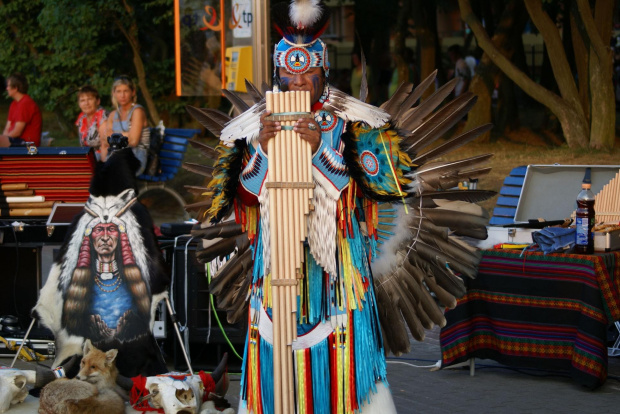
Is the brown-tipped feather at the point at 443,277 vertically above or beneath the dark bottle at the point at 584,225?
beneath

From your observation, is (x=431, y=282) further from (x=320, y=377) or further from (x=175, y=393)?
(x=175, y=393)

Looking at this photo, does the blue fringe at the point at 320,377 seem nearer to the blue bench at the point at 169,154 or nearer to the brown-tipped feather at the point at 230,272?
the brown-tipped feather at the point at 230,272

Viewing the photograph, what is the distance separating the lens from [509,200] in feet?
23.7

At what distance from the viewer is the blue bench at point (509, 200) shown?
7098 mm

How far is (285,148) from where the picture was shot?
3.57m

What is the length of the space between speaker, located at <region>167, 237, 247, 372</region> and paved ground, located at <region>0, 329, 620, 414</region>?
0.92ft

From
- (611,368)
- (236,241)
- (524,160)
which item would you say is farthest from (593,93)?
(236,241)

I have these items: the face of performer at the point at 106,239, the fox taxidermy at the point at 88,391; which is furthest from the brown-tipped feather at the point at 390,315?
the face of performer at the point at 106,239

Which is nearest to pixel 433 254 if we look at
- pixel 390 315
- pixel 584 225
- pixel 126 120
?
pixel 390 315

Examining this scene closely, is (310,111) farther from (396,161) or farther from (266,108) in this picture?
(396,161)

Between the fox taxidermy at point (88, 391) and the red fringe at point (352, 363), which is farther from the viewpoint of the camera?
the fox taxidermy at point (88, 391)

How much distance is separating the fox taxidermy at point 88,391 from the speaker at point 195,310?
2.99 ft

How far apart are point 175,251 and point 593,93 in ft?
27.5

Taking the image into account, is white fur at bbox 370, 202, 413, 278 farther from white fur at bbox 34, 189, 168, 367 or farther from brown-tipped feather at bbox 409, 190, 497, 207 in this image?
white fur at bbox 34, 189, 168, 367
